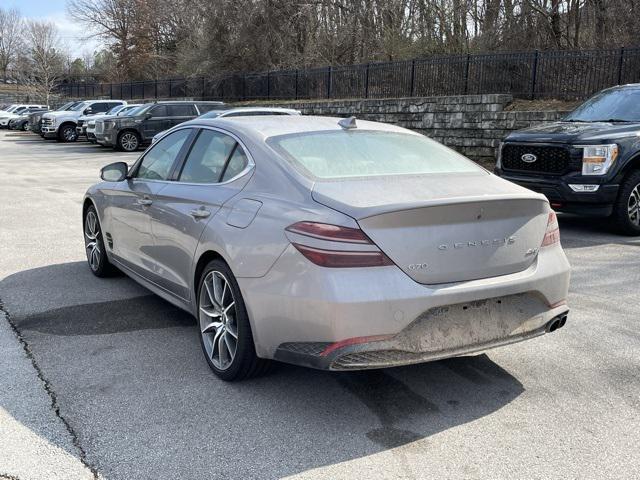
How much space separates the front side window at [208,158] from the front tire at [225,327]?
0.70 meters

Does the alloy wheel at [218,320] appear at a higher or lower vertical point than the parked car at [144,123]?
lower

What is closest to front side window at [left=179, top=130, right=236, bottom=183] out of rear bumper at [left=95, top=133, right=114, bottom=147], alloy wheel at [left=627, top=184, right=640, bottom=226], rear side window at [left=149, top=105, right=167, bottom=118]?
alloy wheel at [left=627, top=184, right=640, bottom=226]

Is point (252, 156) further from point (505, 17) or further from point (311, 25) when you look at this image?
point (311, 25)

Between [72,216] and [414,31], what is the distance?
18182mm

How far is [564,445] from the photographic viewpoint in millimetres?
3172

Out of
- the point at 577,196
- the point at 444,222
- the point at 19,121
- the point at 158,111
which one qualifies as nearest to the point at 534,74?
the point at 577,196

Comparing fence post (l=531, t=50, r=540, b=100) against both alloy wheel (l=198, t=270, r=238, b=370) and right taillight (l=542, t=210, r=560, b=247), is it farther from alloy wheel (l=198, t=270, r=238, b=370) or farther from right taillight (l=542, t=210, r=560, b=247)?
alloy wheel (l=198, t=270, r=238, b=370)

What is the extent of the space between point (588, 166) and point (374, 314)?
19.5 ft

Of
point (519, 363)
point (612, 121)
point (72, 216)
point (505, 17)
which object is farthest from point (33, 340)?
point (505, 17)

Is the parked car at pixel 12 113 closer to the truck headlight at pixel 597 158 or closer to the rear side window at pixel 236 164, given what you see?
the truck headlight at pixel 597 158

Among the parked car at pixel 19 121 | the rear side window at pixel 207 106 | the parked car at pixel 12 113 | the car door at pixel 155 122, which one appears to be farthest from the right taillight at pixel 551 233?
the parked car at pixel 12 113

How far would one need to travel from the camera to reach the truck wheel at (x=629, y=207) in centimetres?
821

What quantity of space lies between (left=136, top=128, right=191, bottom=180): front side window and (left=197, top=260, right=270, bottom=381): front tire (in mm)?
1271

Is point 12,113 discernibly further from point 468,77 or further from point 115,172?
point 115,172
